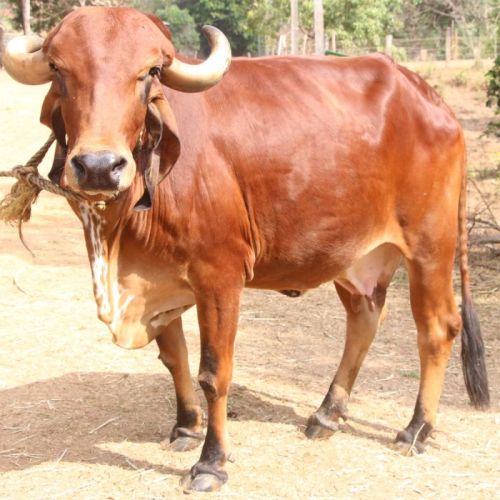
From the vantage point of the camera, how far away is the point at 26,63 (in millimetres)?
3736

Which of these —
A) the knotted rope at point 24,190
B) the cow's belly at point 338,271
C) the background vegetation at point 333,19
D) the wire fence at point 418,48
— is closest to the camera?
the knotted rope at point 24,190

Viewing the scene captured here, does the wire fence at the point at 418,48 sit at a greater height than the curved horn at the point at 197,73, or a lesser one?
lesser

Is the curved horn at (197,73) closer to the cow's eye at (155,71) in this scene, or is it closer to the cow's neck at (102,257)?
the cow's eye at (155,71)

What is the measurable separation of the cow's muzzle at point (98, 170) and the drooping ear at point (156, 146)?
41 centimetres

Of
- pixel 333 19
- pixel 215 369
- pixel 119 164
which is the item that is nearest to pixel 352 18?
pixel 333 19

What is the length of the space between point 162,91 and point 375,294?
198 centimetres

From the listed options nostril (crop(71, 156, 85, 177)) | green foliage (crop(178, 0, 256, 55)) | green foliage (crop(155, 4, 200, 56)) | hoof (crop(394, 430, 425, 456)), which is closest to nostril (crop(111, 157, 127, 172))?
nostril (crop(71, 156, 85, 177))

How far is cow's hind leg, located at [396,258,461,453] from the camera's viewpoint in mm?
4766

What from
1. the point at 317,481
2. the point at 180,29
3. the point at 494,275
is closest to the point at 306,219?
the point at 317,481

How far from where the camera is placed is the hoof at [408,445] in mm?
4738

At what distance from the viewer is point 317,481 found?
4355 mm

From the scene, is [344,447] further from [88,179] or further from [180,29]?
[180,29]

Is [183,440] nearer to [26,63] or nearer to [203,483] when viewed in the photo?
[203,483]

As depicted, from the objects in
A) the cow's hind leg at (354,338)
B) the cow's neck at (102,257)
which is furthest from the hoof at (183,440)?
the cow's neck at (102,257)
